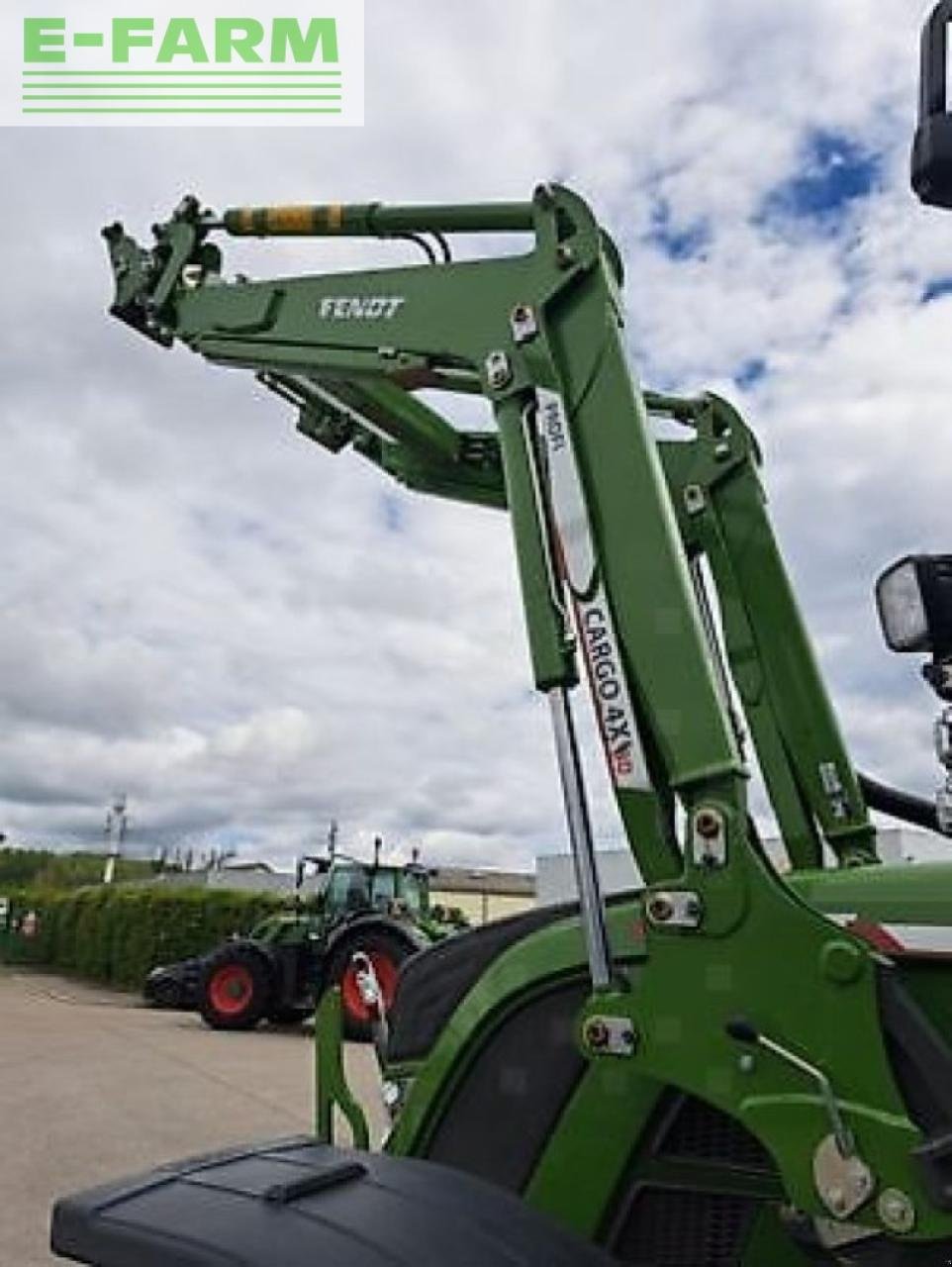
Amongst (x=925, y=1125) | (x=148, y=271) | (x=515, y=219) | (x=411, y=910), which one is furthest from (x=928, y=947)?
(x=411, y=910)

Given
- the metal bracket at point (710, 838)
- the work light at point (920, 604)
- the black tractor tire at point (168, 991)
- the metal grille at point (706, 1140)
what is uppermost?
the black tractor tire at point (168, 991)

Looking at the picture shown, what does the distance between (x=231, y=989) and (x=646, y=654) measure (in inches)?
Result: 584

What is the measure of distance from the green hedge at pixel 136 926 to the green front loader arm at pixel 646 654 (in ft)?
67.7

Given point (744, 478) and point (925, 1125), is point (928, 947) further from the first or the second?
point (744, 478)

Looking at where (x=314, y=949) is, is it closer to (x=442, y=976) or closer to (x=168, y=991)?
(x=168, y=991)

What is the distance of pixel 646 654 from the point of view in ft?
7.77

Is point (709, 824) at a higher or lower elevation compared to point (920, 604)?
lower

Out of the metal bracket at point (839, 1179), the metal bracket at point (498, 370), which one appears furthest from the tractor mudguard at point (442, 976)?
the metal bracket at point (498, 370)

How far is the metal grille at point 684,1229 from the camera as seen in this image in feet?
7.89

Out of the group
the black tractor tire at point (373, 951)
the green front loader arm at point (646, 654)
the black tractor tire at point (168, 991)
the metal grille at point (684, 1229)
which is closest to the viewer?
the green front loader arm at point (646, 654)

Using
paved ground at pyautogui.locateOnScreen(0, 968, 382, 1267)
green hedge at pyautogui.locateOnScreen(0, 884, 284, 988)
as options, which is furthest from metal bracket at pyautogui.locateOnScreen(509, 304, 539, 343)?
green hedge at pyautogui.locateOnScreen(0, 884, 284, 988)

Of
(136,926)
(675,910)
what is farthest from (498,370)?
(136,926)

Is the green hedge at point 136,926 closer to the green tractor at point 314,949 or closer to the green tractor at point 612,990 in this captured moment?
the green tractor at point 314,949

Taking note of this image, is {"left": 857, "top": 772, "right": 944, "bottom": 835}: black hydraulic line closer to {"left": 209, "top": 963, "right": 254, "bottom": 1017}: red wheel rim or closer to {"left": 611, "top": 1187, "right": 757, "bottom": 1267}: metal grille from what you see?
{"left": 611, "top": 1187, "right": 757, "bottom": 1267}: metal grille
